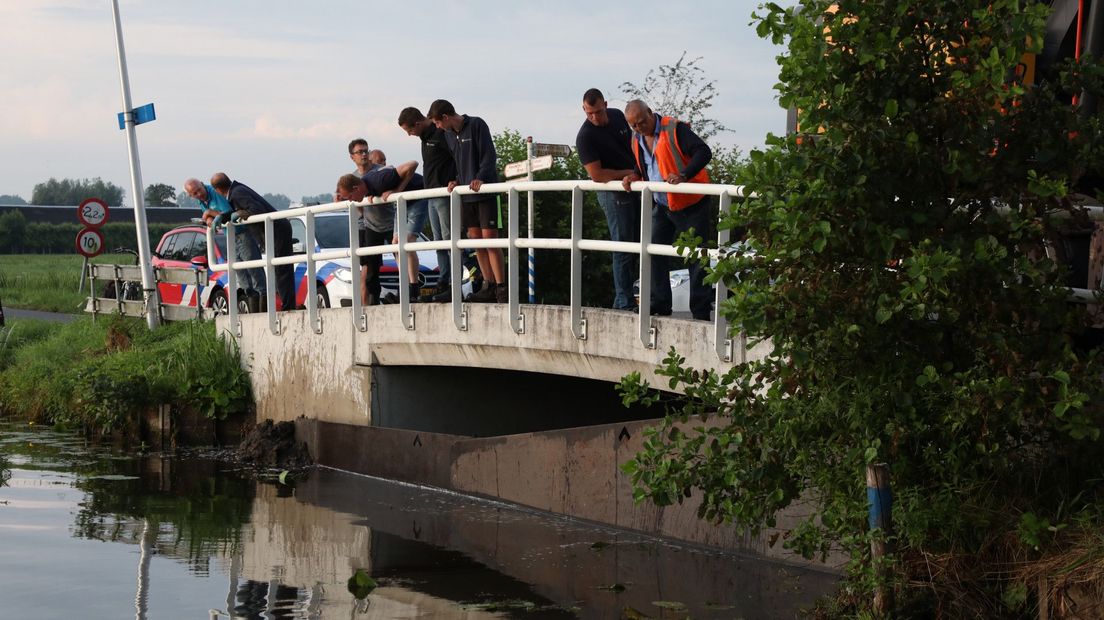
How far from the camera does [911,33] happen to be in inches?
262

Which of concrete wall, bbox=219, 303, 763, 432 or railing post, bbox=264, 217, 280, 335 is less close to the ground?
railing post, bbox=264, 217, 280, 335

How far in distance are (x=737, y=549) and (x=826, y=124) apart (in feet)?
12.5

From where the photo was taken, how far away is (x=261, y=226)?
53.3ft

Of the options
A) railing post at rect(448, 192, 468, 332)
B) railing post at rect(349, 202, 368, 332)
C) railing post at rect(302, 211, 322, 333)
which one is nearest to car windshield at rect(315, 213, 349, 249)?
railing post at rect(302, 211, 322, 333)

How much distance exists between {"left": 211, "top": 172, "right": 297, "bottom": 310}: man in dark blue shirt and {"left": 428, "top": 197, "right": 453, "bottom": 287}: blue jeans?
9.56 feet

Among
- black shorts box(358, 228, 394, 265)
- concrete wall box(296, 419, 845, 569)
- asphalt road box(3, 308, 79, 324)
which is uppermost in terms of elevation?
black shorts box(358, 228, 394, 265)

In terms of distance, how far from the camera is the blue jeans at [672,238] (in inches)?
393

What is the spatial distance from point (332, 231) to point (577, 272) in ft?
21.8

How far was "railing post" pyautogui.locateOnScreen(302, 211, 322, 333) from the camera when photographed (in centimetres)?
1430

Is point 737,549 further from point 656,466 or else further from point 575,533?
point 656,466

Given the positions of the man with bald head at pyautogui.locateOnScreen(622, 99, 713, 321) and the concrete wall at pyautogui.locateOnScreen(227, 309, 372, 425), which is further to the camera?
the concrete wall at pyautogui.locateOnScreen(227, 309, 372, 425)

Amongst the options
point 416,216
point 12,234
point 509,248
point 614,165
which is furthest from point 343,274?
point 12,234

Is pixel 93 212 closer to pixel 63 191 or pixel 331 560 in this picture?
pixel 331 560

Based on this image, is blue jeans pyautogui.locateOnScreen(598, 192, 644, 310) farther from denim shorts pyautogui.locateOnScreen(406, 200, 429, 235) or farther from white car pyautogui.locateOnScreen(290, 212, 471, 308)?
white car pyautogui.locateOnScreen(290, 212, 471, 308)
